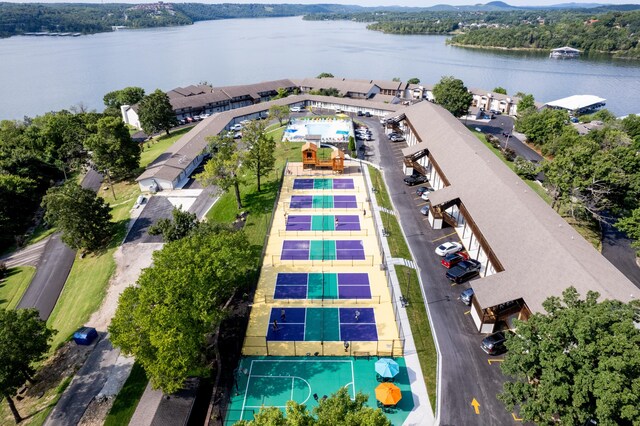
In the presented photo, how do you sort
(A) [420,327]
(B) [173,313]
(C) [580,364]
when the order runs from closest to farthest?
1. (C) [580,364]
2. (B) [173,313]
3. (A) [420,327]

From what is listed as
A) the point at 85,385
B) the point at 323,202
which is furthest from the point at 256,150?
the point at 85,385

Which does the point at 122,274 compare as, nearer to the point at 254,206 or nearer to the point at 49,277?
the point at 49,277

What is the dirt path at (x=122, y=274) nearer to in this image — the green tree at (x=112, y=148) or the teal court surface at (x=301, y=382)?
the teal court surface at (x=301, y=382)

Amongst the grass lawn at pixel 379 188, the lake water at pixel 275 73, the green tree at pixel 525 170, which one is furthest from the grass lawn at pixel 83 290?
the lake water at pixel 275 73

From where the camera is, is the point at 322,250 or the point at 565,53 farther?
the point at 565,53

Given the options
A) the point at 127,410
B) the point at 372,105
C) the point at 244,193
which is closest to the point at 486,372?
the point at 127,410

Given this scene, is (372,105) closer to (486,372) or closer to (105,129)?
(105,129)

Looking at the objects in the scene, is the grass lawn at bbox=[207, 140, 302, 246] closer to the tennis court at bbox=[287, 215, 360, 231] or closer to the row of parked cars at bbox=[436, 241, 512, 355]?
the tennis court at bbox=[287, 215, 360, 231]
